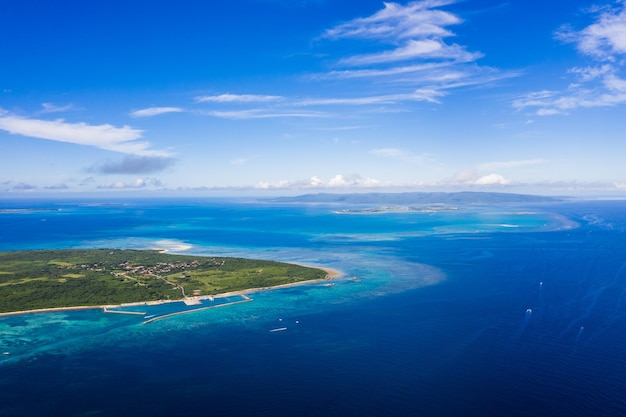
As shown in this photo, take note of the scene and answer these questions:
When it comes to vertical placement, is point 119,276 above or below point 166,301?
above

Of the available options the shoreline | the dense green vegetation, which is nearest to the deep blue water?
the shoreline

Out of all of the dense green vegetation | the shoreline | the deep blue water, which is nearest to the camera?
the deep blue water

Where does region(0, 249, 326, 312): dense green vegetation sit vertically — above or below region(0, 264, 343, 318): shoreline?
above

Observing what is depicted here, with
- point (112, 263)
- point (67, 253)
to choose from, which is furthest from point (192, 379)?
point (67, 253)

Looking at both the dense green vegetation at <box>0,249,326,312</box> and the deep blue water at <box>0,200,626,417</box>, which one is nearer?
the deep blue water at <box>0,200,626,417</box>

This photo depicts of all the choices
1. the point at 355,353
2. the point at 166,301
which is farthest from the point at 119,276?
the point at 355,353

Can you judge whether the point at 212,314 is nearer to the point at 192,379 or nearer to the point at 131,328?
the point at 131,328

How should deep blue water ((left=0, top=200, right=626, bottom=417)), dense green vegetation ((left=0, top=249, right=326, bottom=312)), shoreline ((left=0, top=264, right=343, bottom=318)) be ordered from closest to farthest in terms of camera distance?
1. deep blue water ((left=0, top=200, right=626, bottom=417))
2. shoreline ((left=0, top=264, right=343, bottom=318))
3. dense green vegetation ((left=0, top=249, right=326, bottom=312))

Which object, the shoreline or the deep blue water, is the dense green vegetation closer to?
the shoreline

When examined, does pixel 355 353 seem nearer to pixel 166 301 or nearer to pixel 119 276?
pixel 166 301

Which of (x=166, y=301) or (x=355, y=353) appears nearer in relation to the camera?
(x=355, y=353)
